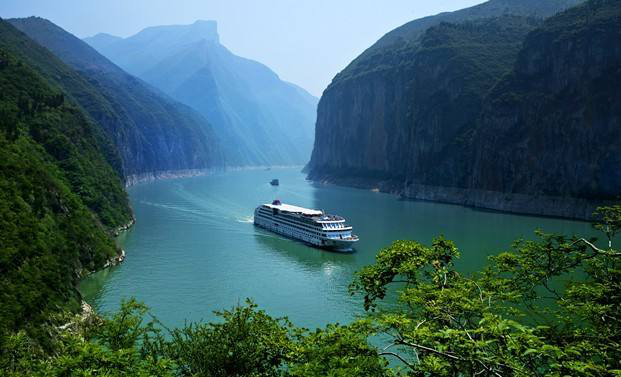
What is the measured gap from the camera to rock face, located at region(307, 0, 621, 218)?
9894 centimetres

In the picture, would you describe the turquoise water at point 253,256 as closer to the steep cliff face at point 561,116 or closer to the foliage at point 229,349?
the foliage at point 229,349

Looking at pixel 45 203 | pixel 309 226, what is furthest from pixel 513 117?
pixel 45 203

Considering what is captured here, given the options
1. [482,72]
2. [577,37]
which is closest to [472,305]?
[577,37]

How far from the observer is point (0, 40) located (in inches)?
4213

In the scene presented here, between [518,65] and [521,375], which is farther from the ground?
[518,65]

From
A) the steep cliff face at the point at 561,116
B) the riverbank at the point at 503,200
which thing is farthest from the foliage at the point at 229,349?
the steep cliff face at the point at 561,116

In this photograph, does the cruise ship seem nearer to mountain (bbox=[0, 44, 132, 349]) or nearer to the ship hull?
the ship hull

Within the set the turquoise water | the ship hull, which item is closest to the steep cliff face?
the turquoise water

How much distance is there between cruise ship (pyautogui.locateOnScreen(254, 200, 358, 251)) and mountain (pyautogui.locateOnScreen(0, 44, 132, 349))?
72.9 ft

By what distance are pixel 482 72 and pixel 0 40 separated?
124 metres

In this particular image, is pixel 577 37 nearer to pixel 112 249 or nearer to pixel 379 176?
pixel 379 176

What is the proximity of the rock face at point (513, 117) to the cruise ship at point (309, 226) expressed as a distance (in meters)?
44.6

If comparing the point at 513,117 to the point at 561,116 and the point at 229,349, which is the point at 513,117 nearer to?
the point at 561,116

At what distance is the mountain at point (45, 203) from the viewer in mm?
30109
